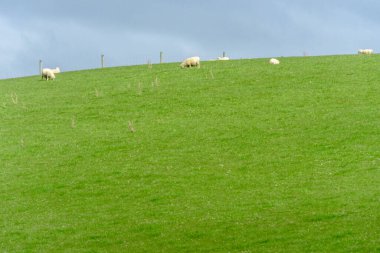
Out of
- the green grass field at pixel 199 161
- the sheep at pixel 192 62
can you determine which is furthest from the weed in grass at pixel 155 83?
the sheep at pixel 192 62

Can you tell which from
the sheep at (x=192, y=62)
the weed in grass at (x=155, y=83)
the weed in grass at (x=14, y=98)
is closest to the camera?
the weed in grass at (x=14, y=98)

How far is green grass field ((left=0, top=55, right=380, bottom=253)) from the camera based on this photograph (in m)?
26.4

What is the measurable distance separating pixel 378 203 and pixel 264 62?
39.6 meters

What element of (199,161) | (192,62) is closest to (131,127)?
(199,161)

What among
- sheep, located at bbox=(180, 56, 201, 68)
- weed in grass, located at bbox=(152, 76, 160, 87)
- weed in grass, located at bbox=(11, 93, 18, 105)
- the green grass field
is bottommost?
the green grass field

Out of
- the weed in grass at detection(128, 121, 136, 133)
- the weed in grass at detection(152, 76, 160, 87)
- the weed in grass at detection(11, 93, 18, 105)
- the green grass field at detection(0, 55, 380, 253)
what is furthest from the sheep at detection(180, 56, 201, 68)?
the weed in grass at detection(128, 121, 136, 133)

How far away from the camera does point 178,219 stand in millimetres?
28422

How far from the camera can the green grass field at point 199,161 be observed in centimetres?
2639

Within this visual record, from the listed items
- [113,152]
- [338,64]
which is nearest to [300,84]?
[338,64]

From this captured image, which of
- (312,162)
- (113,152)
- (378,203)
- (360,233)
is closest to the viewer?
(360,233)

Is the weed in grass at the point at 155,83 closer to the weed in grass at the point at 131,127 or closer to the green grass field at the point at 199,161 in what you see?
the green grass field at the point at 199,161

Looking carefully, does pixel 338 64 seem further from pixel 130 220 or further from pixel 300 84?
pixel 130 220

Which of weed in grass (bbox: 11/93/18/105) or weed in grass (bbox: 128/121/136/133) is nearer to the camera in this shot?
weed in grass (bbox: 128/121/136/133)

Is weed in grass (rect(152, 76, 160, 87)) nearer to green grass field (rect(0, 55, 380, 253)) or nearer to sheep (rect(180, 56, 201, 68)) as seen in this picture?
green grass field (rect(0, 55, 380, 253))
